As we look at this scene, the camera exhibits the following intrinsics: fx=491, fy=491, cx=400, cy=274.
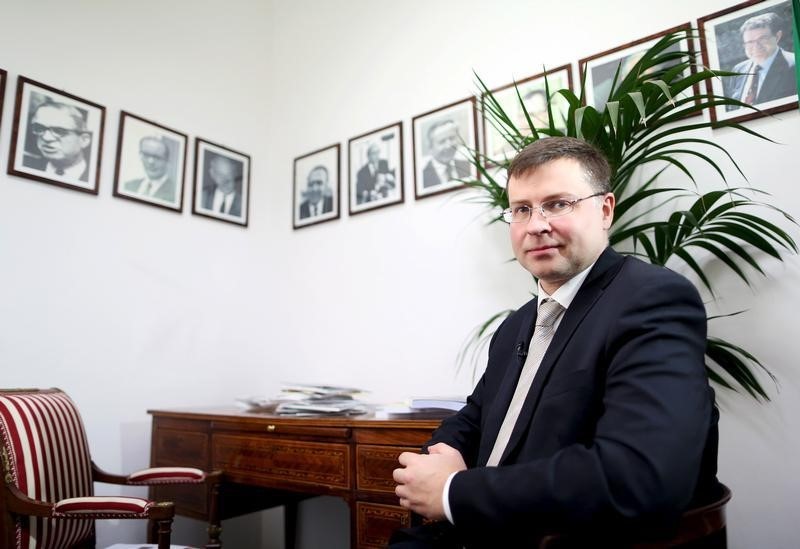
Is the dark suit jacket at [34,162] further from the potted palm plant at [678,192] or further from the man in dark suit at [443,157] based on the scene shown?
the potted palm plant at [678,192]

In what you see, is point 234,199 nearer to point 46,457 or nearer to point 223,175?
point 223,175

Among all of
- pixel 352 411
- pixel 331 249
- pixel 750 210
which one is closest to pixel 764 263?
pixel 750 210

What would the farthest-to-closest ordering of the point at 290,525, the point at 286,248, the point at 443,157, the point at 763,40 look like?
the point at 286,248 → the point at 290,525 → the point at 443,157 → the point at 763,40

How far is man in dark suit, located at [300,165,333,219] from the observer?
10.7 ft

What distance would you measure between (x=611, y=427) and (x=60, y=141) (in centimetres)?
282

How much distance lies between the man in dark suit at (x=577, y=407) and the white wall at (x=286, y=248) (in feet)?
3.27

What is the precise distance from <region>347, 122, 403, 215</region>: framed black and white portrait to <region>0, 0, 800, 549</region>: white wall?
8 centimetres

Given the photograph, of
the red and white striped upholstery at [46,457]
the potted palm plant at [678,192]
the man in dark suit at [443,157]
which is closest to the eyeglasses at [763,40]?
the potted palm plant at [678,192]

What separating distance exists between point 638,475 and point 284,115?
11.2 ft

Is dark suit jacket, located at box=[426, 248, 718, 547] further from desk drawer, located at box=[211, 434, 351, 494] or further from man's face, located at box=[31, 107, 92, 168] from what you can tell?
man's face, located at box=[31, 107, 92, 168]

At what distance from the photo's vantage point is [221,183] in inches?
129

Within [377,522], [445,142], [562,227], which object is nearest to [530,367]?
[562,227]

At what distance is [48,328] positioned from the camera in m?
2.36

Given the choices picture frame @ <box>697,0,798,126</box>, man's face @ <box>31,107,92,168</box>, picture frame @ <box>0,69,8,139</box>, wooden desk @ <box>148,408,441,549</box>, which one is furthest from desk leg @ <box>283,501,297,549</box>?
picture frame @ <box>697,0,798,126</box>
